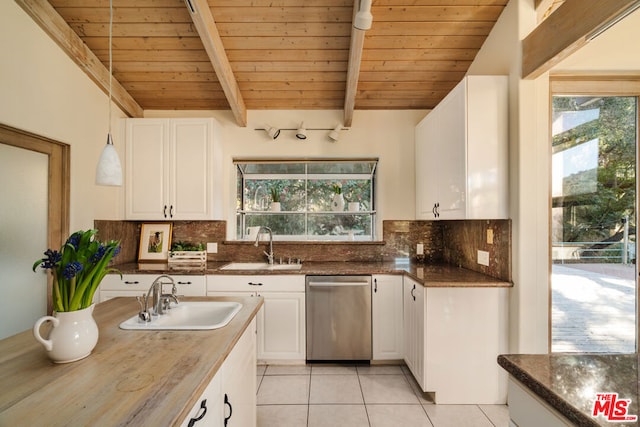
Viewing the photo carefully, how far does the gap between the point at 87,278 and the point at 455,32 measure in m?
3.04

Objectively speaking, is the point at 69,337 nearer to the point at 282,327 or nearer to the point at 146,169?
the point at 282,327

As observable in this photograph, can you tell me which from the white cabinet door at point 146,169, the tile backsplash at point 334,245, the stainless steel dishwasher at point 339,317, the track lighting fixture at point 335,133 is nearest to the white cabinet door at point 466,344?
the stainless steel dishwasher at point 339,317

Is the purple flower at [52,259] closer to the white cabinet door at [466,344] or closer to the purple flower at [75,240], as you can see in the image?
the purple flower at [75,240]

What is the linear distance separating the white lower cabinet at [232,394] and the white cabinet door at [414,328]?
1.30 metres

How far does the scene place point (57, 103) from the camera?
2420mm

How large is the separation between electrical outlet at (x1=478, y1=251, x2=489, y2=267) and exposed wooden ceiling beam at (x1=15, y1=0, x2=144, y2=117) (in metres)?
3.78

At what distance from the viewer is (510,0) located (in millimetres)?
2184

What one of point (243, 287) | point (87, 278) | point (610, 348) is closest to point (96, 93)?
point (243, 287)

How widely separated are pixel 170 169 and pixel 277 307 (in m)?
1.81

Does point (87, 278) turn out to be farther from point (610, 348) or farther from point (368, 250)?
point (610, 348)

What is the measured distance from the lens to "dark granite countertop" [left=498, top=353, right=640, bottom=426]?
0.63 meters

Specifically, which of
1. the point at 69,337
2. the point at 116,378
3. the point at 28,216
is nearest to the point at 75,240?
the point at 69,337

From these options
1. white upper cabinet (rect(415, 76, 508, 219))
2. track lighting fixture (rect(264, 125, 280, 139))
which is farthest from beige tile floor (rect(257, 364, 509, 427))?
track lighting fixture (rect(264, 125, 280, 139))

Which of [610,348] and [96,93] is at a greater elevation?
[96,93]
